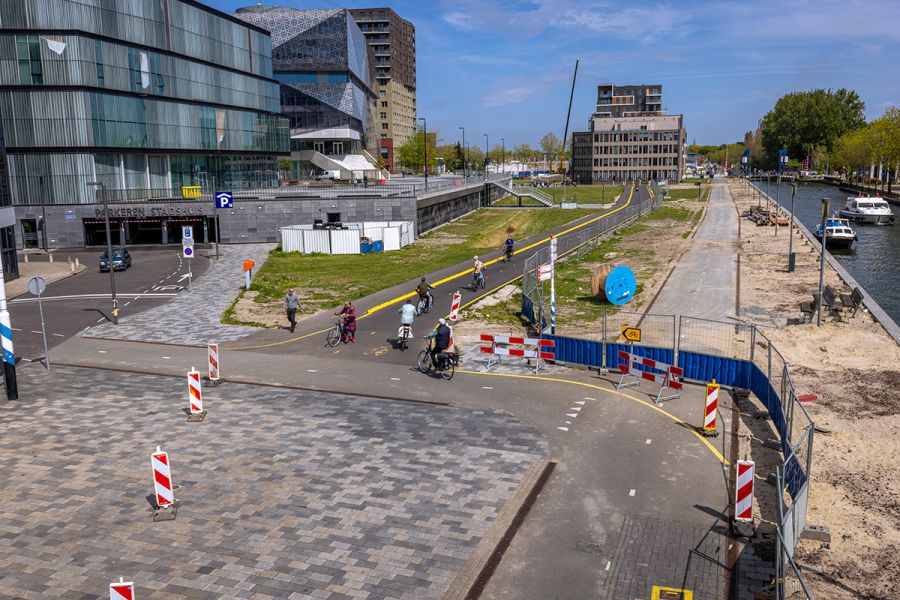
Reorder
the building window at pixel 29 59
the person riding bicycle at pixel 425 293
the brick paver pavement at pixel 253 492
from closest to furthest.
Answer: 1. the brick paver pavement at pixel 253 492
2. the person riding bicycle at pixel 425 293
3. the building window at pixel 29 59

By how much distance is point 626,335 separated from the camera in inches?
794

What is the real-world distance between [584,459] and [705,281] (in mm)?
25493

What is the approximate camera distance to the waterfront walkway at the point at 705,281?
30.6 m

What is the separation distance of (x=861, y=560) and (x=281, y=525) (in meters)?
9.24

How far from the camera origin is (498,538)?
1177cm

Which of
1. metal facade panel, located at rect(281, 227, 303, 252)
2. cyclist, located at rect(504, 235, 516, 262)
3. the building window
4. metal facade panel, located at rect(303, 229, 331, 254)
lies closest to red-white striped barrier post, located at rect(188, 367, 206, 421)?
cyclist, located at rect(504, 235, 516, 262)

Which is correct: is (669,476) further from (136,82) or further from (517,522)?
(136,82)

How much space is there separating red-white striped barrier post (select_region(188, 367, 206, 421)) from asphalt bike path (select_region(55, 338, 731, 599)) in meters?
0.48

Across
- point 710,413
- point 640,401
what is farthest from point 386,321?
point 710,413

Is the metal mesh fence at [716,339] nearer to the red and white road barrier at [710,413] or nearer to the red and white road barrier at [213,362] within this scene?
the red and white road barrier at [710,413]

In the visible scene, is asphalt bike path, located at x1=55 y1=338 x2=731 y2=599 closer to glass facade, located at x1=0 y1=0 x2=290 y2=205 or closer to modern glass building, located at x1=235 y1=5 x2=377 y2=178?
glass facade, located at x1=0 y1=0 x2=290 y2=205

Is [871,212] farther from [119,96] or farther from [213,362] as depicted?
[213,362]

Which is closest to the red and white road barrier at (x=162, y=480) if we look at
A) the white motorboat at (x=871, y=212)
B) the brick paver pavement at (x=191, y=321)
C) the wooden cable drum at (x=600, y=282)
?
the brick paver pavement at (x=191, y=321)

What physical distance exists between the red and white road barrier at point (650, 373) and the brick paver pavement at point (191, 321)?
569 inches
